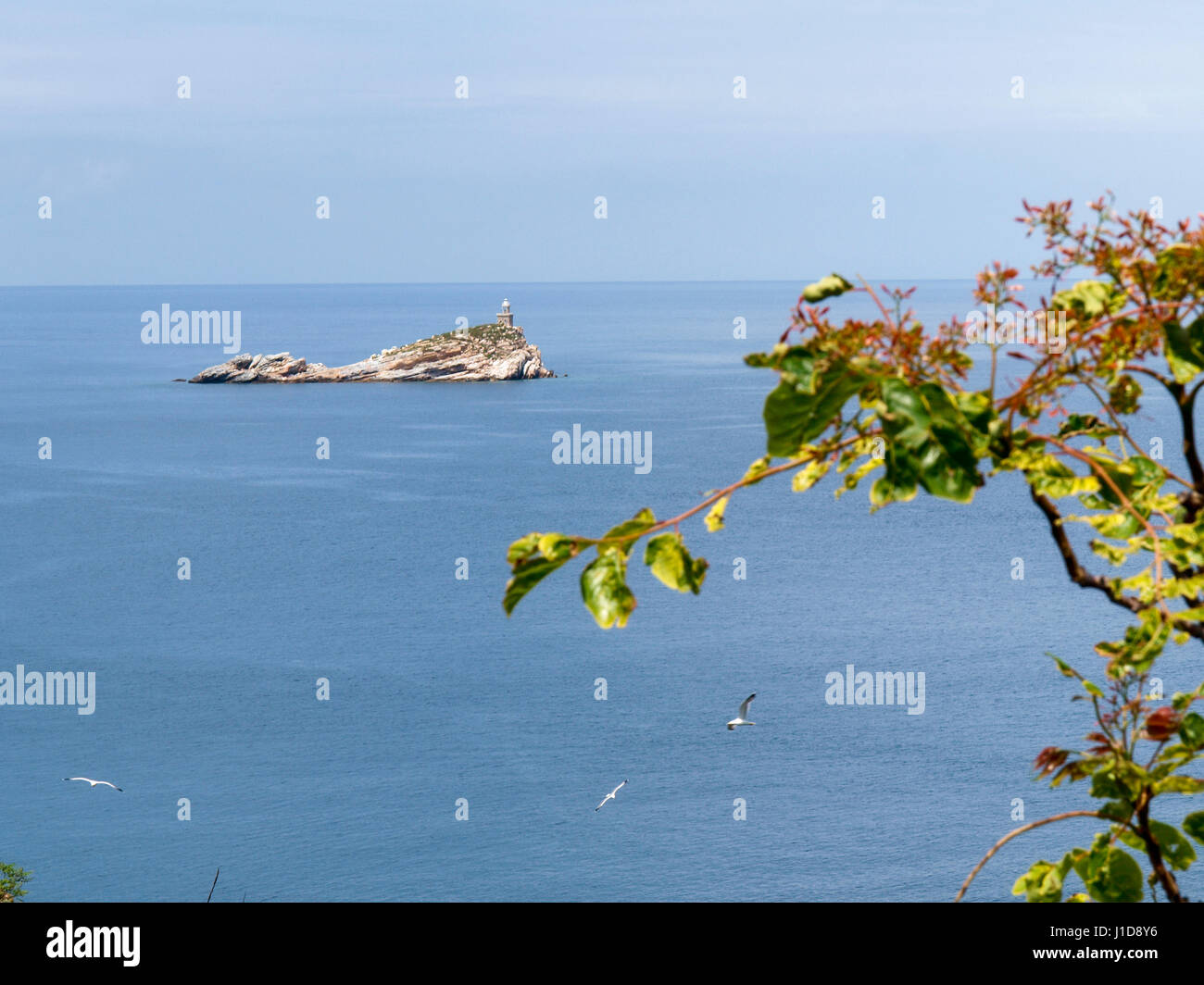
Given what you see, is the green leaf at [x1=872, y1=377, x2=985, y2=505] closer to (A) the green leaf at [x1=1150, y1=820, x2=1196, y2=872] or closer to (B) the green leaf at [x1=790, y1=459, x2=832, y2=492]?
(B) the green leaf at [x1=790, y1=459, x2=832, y2=492]

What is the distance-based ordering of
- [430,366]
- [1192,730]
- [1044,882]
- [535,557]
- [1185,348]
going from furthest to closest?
[430,366] < [1044,882] < [1192,730] < [1185,348] < [535,557]

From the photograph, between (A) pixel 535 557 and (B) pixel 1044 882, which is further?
(B) pixel 1044 882

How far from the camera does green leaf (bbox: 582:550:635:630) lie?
2465 millimetres

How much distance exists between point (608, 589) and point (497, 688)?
83593mm

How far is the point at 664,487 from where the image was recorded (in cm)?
11594

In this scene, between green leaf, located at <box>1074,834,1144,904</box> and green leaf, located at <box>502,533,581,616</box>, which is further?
green leaf, located at <box>1074,834,1144,904</box>

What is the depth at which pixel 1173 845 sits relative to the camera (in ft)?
11.1

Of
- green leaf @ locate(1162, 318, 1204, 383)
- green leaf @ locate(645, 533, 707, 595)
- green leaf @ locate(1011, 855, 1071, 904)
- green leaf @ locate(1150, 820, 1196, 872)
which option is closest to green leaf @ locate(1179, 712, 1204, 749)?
green leaf @ locate(1150, 820, 1196, 872)

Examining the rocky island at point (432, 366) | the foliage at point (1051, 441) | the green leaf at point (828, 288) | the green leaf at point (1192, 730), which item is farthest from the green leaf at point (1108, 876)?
the rocky island at point (432, 366)

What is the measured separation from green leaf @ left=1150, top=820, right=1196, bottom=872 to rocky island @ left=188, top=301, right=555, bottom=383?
574 feet

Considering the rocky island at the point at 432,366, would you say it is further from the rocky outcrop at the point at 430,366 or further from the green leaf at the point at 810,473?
the green leaf at the point at 810,473

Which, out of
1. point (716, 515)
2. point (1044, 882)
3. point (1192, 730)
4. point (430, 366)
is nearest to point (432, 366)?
point (430, 366)

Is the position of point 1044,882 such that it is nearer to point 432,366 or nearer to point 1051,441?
point 1051,441
